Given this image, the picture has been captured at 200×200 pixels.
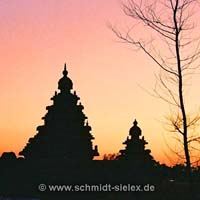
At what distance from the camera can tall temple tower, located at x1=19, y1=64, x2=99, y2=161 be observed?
31.9 meters

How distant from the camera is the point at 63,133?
105 feet

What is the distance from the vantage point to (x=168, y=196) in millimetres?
29203

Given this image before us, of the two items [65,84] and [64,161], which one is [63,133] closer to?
[64,161]

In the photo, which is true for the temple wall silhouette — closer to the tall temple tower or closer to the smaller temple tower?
the tall temple tower

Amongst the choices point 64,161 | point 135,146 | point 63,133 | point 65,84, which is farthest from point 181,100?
point 135,146

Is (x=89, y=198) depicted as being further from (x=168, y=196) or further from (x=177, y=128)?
(x=177, y=128)

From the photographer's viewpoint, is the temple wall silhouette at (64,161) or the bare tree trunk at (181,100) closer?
the bare tree trunk at (181,100)

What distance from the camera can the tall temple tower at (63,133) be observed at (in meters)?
31.9

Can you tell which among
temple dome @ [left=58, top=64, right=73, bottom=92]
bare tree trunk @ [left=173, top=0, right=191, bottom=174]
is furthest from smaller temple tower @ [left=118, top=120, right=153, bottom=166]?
bare tree trunk @ [left=173, top=0, right=191, bottom=174]

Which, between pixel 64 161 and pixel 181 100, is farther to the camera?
pixel 64 161

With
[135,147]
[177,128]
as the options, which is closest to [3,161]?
[135,147]

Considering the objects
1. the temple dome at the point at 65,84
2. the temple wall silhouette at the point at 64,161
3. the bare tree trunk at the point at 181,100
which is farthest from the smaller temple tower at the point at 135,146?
the bare tree trunk at the point at 181,100

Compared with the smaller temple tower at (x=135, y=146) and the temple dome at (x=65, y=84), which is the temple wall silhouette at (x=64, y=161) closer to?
the temple dome at (x=65, y=84)

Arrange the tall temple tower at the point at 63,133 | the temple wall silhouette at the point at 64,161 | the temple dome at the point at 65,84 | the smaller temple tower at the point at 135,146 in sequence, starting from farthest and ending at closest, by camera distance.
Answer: the smaller temple tower at the point at 135,146
the temple dome at the point at 65,84
the tall temple tower at the point at 63,133
the temple wall silhouette at the point at 64,161
